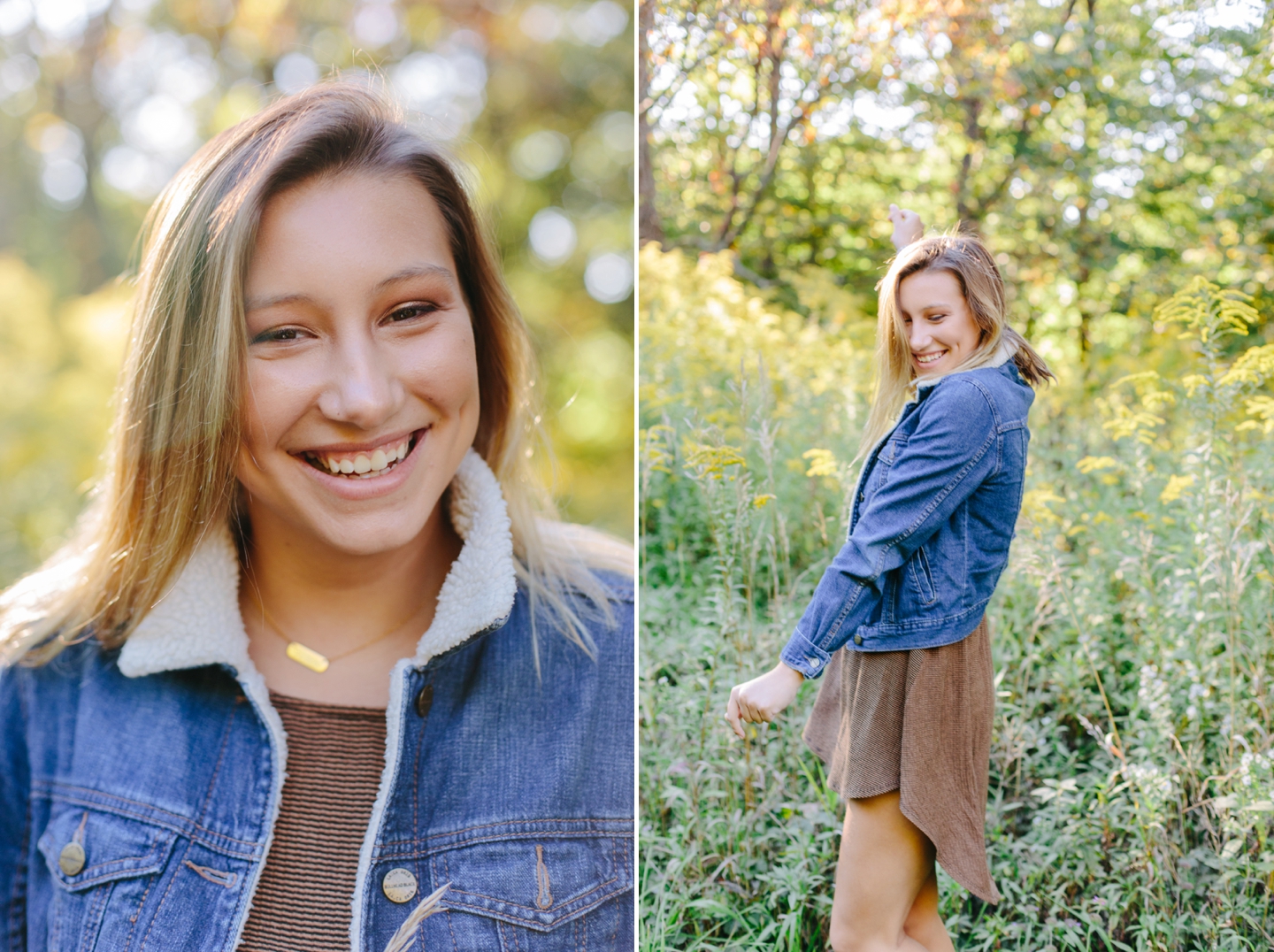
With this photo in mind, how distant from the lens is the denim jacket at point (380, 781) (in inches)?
59.7

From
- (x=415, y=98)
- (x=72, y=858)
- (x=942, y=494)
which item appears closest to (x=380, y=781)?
(x=72, y=858)

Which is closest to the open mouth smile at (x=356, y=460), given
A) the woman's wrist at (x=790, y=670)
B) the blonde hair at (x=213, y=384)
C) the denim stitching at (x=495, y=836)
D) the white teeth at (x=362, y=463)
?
the white teeth at (x=362, y=463)

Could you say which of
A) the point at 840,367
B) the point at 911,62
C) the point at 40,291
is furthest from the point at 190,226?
the point at 40,291

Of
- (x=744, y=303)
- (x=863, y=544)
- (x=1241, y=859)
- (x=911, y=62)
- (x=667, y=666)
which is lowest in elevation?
(x=1241, y=859)

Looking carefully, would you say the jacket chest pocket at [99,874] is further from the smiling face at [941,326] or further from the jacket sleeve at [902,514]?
the smiling face at [941,326]

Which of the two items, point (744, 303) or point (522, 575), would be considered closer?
point (522, 575)

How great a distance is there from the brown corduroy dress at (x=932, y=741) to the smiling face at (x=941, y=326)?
17.4 inches

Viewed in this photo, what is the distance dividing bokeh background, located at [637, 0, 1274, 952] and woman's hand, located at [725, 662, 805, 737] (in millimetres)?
537

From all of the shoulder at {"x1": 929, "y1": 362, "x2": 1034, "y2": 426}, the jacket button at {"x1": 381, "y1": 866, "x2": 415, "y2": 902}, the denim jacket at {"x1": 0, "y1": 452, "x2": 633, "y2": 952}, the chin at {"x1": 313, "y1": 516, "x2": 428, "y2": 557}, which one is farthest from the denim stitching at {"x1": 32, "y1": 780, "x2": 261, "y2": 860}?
the shoulder at {"x1": 929, "y1": 362, "x2": 1034, "y2": 426}

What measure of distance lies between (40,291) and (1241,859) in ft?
18.3

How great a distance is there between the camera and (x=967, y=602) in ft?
4.65

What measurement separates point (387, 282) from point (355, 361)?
141mm

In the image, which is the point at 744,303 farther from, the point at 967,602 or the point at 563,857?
the point at 563,857

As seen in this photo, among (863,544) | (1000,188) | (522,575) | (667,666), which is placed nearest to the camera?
(863,544)
